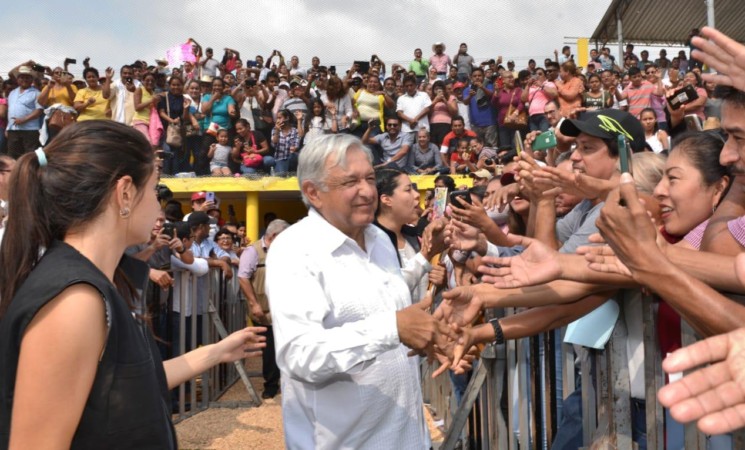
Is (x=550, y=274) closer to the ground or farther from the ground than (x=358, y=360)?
farther from the ground

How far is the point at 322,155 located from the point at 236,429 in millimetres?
4797

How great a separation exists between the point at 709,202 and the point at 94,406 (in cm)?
229

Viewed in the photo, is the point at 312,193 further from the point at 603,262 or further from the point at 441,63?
the point at 441,63

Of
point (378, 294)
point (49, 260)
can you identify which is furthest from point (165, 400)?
point (378, 294)

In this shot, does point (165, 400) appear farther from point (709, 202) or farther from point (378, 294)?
point (709, 202)

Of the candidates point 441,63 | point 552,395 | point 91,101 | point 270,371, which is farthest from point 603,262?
point 441,63

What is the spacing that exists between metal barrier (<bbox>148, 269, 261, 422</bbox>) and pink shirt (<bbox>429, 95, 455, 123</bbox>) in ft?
21.3

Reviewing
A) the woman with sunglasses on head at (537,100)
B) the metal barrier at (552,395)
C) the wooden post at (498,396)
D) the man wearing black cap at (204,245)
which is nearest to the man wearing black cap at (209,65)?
the woman with sunglasses on head at (537,100)

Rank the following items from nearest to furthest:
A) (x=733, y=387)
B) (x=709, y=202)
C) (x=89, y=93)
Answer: (x=733, y=387), (x=709, y=202), (x=89, y=93)

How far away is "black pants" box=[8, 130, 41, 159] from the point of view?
559 inches

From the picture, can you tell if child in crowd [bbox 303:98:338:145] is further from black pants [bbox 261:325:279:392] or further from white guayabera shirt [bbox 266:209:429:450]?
white guayabera shirt [bbox 266:209:429:450]

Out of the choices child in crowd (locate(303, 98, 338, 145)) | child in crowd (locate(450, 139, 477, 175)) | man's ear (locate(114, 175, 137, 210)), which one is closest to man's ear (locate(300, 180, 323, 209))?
man's ear (locate(114, 175, 137, 210))

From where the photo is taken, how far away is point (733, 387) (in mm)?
1417

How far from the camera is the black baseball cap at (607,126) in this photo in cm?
358
